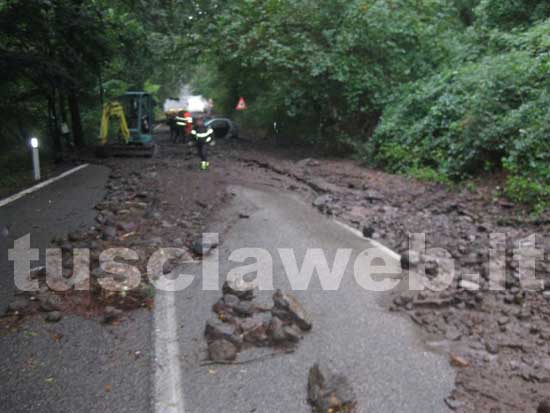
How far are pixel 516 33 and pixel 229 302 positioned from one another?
14.8 m

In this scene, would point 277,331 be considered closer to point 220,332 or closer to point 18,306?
point 220,332

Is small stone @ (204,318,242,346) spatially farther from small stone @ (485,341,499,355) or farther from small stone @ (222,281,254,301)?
small stone @ (485,341,499,355)

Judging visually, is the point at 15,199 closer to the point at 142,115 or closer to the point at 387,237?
the point at 387,237

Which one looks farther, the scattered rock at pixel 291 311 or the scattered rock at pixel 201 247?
the scattered rock at pixel 201 247

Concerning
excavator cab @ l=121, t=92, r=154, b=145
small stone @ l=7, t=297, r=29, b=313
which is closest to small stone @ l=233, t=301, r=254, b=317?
small stone @ l=7, t=297, r=29, b=313

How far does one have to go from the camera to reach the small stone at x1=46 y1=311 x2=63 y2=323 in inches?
215

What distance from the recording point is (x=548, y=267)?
22.7ft

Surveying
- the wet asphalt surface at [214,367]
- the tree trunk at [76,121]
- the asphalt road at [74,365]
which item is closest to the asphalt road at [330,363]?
the wet asphalt surface at [214,367]

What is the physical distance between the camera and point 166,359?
15.6ft

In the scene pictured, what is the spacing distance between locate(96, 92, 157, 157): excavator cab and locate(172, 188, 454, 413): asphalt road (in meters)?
13.6

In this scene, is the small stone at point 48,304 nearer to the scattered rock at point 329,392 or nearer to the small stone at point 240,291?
the small stone at point 240,291

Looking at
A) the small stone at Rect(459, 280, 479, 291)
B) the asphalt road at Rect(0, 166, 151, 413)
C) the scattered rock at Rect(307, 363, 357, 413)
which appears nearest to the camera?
the scattered rock at Rect(307, 363, 357, 413)

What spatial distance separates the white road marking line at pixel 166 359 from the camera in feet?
13.4

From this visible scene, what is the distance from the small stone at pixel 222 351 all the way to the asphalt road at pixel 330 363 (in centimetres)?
8
